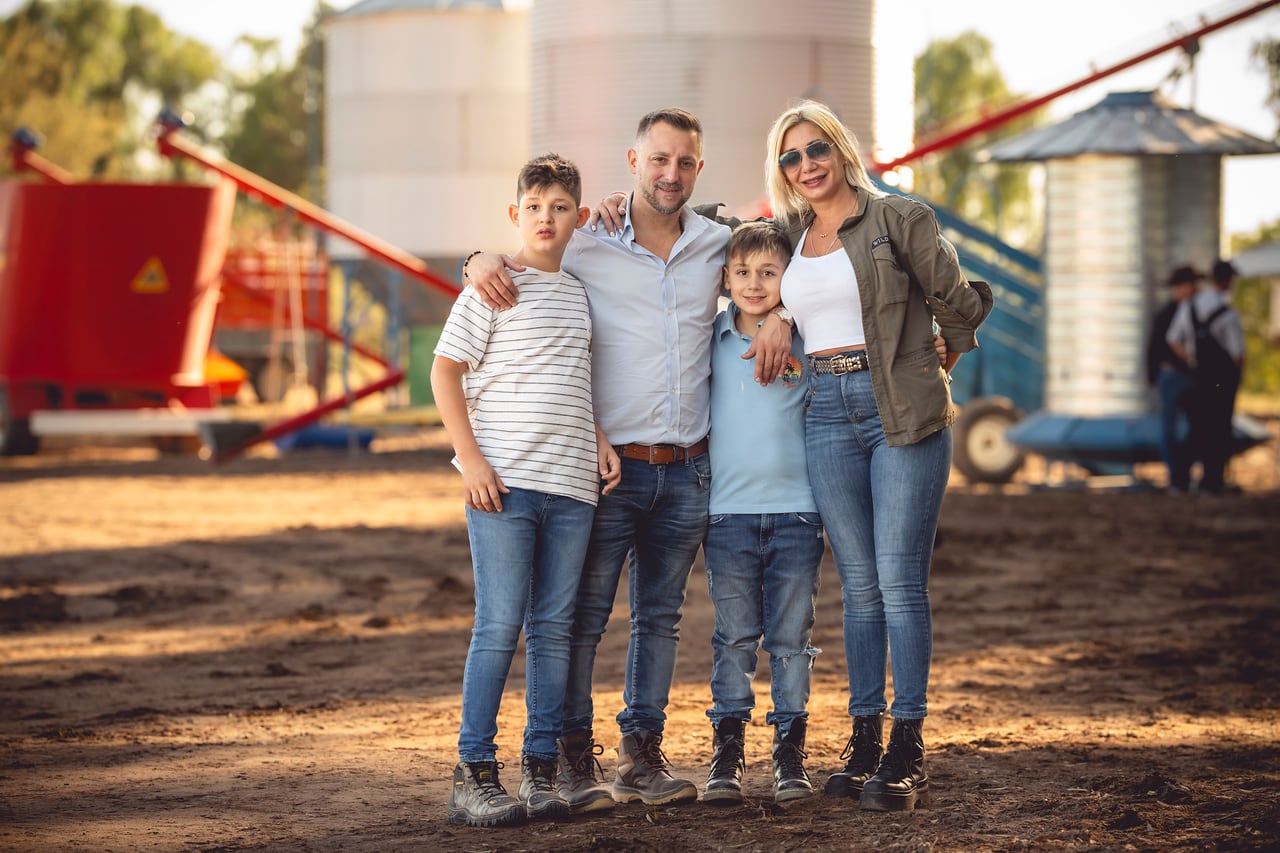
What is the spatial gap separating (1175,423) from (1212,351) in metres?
0.65

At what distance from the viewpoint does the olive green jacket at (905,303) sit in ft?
15.0

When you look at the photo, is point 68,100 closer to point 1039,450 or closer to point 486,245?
point 486,245

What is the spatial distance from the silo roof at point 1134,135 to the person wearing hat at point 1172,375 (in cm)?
121

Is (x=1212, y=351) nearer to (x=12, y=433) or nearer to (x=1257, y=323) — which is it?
(x=12, y=433)

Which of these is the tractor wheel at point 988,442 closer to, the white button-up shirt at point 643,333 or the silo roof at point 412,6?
the white button-up shirt at point 643,333

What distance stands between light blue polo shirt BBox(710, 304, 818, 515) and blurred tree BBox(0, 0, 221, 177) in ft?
125

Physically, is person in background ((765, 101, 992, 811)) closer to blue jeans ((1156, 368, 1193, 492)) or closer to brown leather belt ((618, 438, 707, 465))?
brown leather belt ((618, 438, 707, 465))

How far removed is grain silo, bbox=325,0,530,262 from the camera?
85.2 feet

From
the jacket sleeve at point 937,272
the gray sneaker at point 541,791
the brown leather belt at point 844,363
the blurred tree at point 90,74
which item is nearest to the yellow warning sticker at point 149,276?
the gray sneaker at point 541,791

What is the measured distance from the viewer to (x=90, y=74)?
2028 inches

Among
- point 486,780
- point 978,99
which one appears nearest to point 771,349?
point 486,780

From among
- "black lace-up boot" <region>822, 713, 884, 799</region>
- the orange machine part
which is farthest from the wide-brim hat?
"black lace-up boot" <region>822, 713, 884, 799</region>

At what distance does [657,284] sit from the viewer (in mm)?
4746

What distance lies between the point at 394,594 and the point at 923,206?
5356mm
